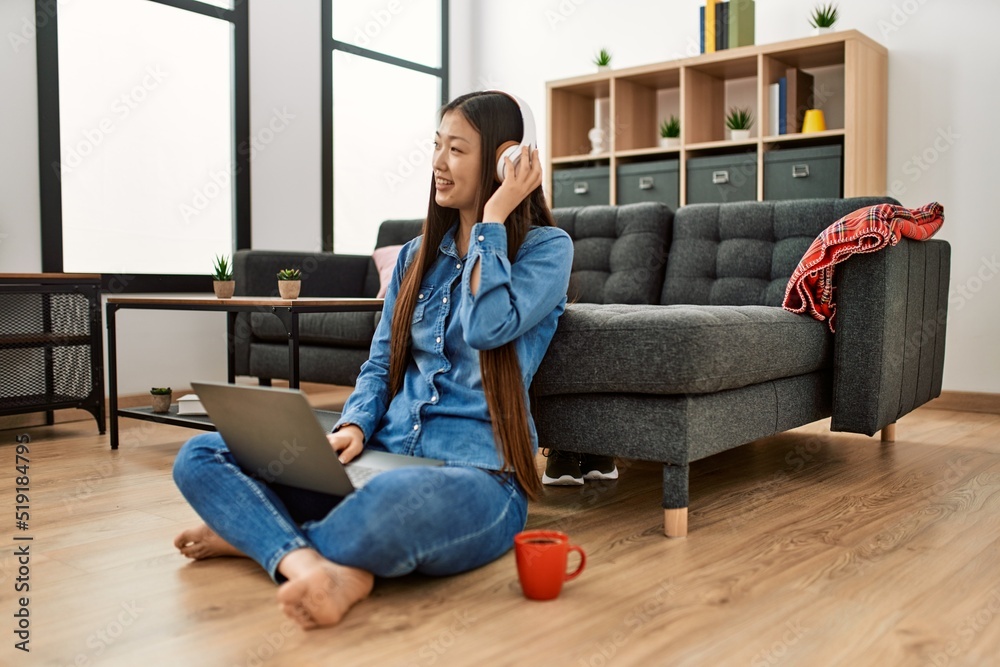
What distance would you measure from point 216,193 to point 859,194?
2.73m

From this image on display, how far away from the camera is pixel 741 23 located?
155 inches

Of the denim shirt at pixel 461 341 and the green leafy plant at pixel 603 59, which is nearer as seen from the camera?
the denim shirt at pixel 461 341

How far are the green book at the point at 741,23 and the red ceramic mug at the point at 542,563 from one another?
124 inches

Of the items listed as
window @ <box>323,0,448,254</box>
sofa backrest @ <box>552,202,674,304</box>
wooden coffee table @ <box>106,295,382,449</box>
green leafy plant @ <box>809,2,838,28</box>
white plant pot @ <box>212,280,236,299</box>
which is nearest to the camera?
wooden coffee table @ <box>106,295,382,449</box>

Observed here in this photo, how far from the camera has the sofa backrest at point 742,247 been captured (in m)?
2.73

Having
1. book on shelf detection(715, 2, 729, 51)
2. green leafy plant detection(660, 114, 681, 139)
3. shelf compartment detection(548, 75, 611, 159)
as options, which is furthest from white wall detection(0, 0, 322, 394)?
book on shelf detection(715, 2, 729, 51)

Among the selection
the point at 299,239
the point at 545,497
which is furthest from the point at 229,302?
the point at 299,239

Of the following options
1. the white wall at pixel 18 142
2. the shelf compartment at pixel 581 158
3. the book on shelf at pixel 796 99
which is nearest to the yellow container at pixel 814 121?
the book on shelf at pixel 796 99

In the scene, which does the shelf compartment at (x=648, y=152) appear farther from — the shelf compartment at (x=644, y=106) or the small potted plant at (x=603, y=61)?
the small potted plant at (x=603, y=61)

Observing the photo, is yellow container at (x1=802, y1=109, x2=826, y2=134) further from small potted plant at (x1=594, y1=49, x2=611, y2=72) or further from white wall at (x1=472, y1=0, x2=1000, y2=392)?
small potted plant at (x1=594, y1=49, x2=611, y2=72)

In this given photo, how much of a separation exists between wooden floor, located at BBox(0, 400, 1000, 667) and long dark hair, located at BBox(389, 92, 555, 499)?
212 millimetres

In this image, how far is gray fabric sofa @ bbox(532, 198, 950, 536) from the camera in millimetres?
1761

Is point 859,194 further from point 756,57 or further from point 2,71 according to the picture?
point 2,71

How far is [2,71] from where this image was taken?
324 cm
